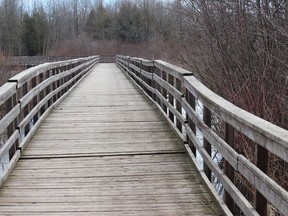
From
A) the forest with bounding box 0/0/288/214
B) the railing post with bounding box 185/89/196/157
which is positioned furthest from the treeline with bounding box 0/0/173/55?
the railing post with bounding box 185/89/196/157

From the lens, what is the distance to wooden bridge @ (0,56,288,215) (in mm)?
3420

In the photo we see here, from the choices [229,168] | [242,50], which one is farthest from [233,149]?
[242,50]

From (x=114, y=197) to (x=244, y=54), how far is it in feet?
14.8

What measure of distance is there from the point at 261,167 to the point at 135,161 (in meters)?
2.74

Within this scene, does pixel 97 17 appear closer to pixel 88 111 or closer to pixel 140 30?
A: pixel 140 30

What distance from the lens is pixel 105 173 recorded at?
17.4ft

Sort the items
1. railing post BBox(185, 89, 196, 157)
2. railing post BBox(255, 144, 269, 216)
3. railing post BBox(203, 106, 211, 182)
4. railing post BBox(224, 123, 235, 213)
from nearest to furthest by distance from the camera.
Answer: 1. railing post BBox(255, 144, 269, 216)
2. railing post BBox(224, 123, 235, 213)
3. railing post BBox(203, 106, 211, 182)
4. railing post BBox(185, 89, 196, 157)

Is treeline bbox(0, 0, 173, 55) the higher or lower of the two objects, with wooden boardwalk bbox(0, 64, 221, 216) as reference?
higher

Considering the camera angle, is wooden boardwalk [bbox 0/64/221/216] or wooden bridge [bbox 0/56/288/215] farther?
wooden boardwalk [bbox 0/64/221/216]

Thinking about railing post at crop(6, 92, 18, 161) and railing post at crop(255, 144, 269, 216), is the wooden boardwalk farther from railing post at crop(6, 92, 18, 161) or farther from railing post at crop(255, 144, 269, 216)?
railing post at crop(255, 144, 269, 216)

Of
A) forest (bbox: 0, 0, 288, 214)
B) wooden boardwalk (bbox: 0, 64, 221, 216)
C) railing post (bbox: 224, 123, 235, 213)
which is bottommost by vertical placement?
wooden boardwalk (bbox: 0, 64, 221, 216)

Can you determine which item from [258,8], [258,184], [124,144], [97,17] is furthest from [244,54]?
[97,17]

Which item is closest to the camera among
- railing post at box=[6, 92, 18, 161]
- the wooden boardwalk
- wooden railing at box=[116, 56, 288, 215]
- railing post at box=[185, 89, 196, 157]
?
wooden railing at box=[116, 56, 288, 215]

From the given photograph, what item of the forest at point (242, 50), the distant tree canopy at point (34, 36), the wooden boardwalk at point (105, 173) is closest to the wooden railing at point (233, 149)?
the wooden boardwalk at point (105, 173)
